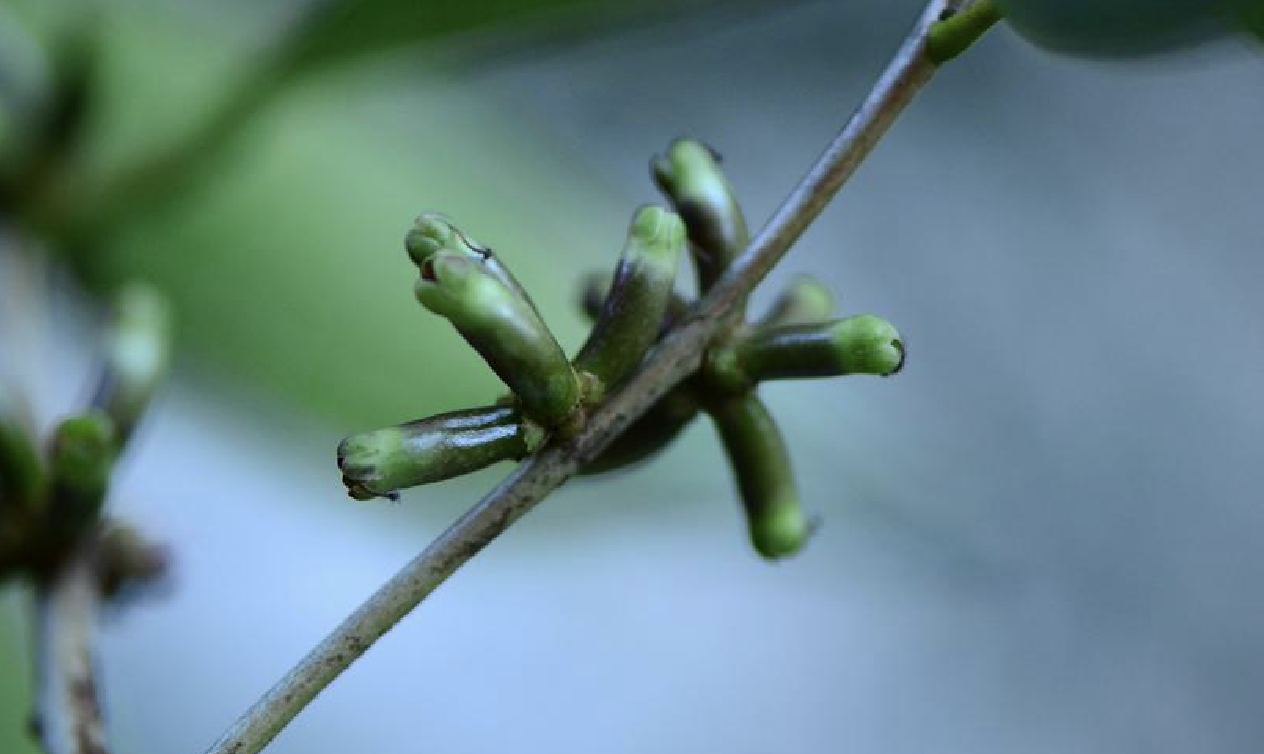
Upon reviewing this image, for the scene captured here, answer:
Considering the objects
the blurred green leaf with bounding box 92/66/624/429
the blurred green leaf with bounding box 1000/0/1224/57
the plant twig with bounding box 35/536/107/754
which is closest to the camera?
the blurred green leaf with bounding box 1000/0/1224/57

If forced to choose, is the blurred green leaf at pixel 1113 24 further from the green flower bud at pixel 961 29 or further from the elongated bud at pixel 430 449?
the elongated bud at pixel 430 449

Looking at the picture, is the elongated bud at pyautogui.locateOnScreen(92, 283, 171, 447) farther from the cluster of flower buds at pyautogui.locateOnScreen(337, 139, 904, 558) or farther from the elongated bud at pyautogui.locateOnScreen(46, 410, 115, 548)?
the cluster of flower buds at pyautogui.locateOnScreen(337, 139, 904, 558)

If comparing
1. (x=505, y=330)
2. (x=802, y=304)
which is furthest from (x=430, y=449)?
(x=802, y=304)

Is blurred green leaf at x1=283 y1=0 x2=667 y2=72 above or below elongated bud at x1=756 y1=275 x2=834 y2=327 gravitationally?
above

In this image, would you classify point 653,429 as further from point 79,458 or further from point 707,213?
point 79,458

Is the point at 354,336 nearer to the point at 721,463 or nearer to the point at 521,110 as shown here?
the point at 721,463

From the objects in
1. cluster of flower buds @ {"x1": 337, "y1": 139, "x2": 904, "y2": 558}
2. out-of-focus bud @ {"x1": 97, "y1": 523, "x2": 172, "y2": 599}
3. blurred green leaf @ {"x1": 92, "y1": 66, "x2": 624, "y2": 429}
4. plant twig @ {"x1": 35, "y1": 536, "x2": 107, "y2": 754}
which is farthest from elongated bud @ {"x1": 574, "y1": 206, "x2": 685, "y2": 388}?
blurred green leaf @ {"x1": 92, "y1": 66, "x2": 624, "y2": 429}

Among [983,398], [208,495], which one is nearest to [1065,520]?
[983,398]
